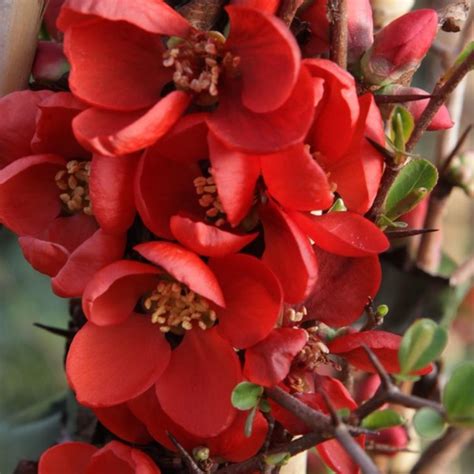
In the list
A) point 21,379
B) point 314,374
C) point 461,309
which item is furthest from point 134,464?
point 461,309

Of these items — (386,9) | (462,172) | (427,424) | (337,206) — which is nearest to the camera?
(427,424)

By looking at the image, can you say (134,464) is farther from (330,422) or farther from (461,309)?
(461,309)

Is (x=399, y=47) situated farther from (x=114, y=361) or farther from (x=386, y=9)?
(x=114, y=361)

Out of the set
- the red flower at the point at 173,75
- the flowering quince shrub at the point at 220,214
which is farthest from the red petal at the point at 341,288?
the red flower at the point at 173,75

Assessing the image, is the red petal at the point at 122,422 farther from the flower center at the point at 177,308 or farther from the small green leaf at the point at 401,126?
the small green leaf at the point at 401,126

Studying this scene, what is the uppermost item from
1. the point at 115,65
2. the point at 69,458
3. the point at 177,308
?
the point at 115,65

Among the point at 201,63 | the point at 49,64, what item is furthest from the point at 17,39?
the point at 201,63
